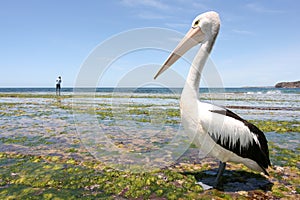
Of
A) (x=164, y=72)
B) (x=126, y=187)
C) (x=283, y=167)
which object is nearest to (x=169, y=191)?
(x=126, y=187)

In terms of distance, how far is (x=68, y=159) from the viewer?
5234mm

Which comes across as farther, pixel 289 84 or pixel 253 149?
pixel 289 84

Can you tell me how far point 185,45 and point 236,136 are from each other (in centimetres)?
182

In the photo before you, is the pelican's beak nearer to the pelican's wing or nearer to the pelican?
the pelican

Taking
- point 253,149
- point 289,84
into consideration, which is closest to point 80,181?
point 253,149

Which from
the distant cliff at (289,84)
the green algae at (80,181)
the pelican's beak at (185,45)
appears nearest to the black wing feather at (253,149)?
the green algae at (80,181)

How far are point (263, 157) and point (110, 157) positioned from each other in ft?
10.9

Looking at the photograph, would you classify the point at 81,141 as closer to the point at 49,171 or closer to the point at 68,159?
the point at 68,159

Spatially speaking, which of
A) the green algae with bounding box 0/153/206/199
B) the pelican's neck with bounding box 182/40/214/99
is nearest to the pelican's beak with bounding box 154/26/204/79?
the pelican's neck with bounding box 182/40/214/99

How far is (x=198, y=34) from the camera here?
411cm

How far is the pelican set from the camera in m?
3.61

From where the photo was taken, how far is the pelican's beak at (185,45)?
4109 millimetres

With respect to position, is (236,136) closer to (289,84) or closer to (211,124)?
(211,124)

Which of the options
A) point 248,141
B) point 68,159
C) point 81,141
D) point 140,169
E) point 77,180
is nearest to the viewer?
point 248,141
